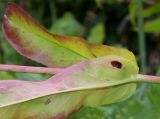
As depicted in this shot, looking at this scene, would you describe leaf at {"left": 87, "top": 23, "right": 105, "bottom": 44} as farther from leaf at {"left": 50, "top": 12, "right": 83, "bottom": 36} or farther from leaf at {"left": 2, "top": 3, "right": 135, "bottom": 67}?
leaf at {"left": 2, "top": 3, "right": 135, "bottom": 67}

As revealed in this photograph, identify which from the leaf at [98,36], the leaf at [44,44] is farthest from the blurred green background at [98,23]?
the leaf at [44,44]

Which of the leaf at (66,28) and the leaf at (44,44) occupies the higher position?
the leaf at (44,44)

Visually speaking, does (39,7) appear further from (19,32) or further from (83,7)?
(19,32)

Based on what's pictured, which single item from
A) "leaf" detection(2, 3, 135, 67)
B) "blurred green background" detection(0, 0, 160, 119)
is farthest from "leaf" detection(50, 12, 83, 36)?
"leaf" detection(2, 3, 135, 67)

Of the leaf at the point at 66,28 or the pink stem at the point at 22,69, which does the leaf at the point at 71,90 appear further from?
the leaf at the point at 66,28

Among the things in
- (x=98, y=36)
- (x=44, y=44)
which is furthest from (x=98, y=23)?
(x=44, y=44)
